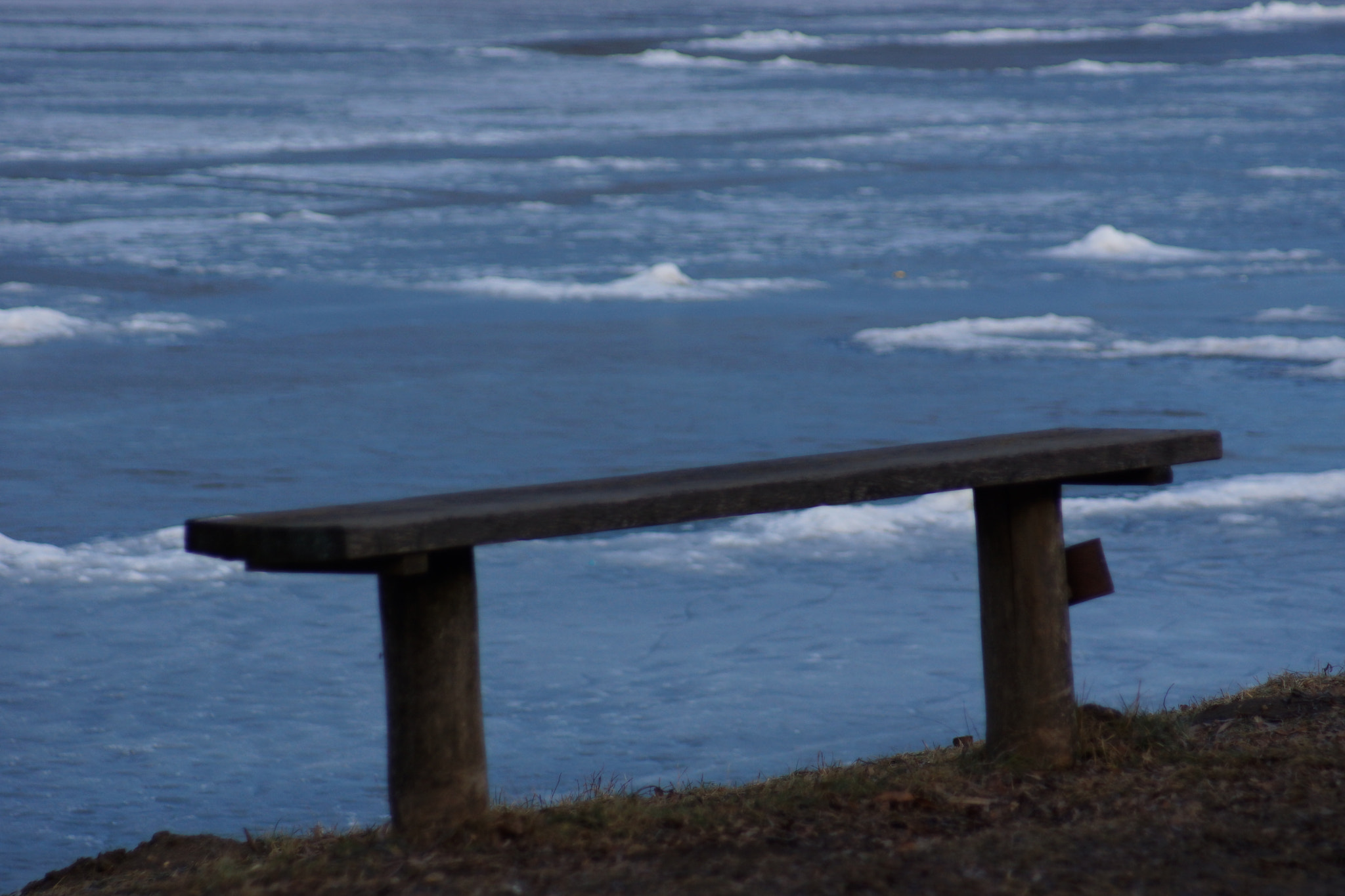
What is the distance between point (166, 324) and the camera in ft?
38.5

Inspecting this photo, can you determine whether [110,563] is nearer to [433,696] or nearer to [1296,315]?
[433,696]

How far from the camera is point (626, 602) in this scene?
5.71 meters

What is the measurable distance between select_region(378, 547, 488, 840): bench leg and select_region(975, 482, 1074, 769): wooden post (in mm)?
1021

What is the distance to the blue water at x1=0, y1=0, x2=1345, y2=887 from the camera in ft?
15.4

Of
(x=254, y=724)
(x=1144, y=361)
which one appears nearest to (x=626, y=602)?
(x=254, y=724)

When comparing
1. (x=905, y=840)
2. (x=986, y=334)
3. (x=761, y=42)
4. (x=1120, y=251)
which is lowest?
(x=905, y=840)

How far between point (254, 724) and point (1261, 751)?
2.51 m

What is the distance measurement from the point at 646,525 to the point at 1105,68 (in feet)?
137

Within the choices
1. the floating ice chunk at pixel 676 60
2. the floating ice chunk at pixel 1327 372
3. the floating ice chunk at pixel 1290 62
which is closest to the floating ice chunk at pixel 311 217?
the floating ice chunk at pixel 1327 372

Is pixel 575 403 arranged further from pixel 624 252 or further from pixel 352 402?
pixel 624 252

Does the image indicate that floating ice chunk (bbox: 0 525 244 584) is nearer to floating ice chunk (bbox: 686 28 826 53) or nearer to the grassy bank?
the grassy bank

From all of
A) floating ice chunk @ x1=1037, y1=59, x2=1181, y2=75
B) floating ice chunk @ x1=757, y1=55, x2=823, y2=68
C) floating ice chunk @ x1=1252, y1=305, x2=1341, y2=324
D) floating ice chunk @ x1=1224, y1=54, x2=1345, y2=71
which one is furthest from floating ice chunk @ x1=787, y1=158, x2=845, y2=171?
floating ice chunk @ x1=1224, y1=54, x2=1345, y2=71

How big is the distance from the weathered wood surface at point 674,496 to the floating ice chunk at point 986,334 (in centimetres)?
695

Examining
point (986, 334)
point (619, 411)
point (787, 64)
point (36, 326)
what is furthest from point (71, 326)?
point (787, 64)
